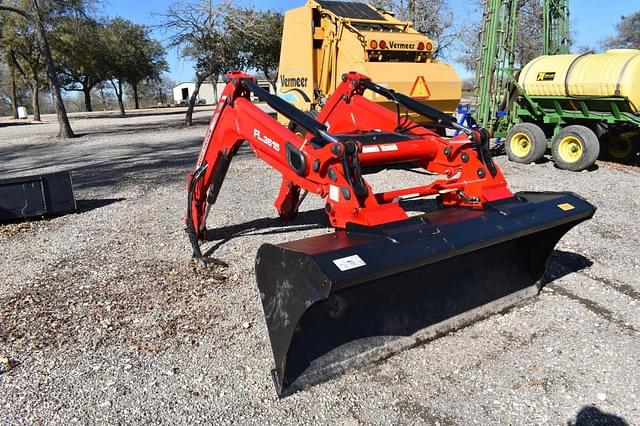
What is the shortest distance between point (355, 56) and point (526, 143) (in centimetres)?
389

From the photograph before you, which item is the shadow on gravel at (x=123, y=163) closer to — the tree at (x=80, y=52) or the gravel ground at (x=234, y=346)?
the gravel ground at (x=234, y=346)

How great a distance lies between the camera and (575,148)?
9.22 m

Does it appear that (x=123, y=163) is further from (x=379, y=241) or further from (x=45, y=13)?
(x=379, y=241)

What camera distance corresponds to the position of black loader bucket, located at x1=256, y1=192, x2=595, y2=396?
2.64 m

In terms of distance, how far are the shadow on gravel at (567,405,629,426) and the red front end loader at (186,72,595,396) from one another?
98cm

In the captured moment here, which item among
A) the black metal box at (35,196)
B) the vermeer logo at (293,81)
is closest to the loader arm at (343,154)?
the black metal box at (35,196)

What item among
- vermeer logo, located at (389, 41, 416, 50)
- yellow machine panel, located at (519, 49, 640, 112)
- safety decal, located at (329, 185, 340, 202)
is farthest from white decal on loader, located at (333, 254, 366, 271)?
yellow machine panel, located at (519, 49, 640, 112)

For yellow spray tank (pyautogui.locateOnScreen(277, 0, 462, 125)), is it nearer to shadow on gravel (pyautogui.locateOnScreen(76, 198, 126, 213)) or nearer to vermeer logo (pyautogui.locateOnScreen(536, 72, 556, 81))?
vermeer logo (pyautogui.locateOnScreen(536, 72, 556, 81))

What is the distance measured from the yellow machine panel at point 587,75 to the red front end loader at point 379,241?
6.10 meters

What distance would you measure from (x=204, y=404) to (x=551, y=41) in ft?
39.8

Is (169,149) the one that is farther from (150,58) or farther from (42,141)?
(150,58)

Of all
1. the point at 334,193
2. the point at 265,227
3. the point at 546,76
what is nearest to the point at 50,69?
the point at 265,227

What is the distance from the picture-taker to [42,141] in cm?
1658

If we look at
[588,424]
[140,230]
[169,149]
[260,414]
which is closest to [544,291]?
[588,424]
